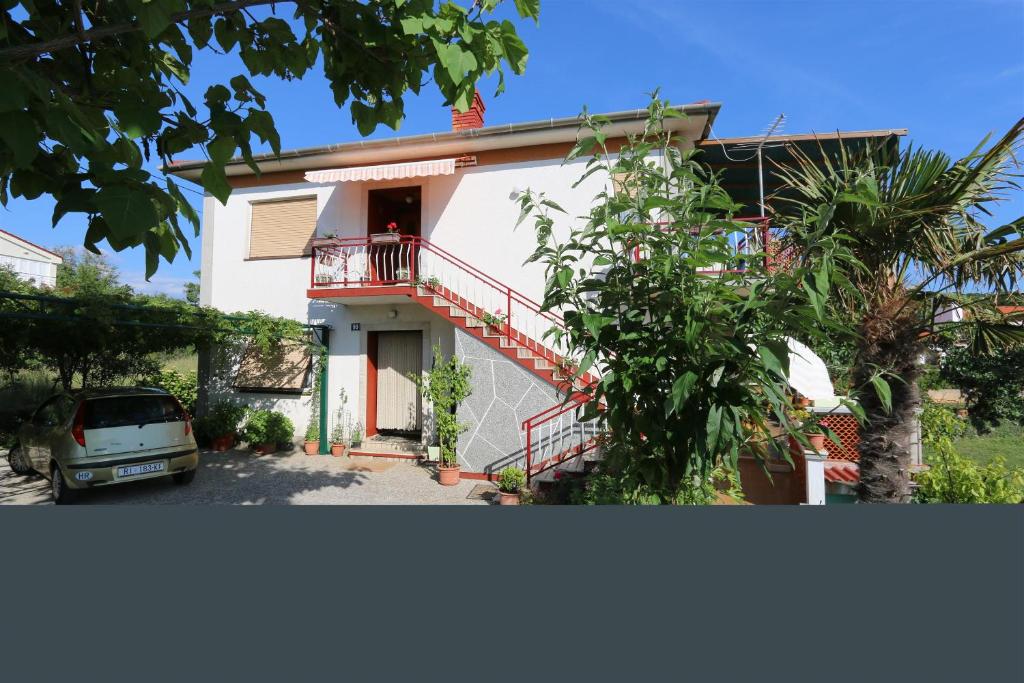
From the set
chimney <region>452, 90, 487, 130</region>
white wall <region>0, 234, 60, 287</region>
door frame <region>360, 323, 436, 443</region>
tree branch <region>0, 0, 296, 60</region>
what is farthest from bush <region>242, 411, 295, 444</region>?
white wall <region>0, 234, 60, 287</region>

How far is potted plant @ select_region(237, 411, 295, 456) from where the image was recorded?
35.9 feet

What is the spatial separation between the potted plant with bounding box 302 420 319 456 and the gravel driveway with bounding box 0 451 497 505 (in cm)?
57

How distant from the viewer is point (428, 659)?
26.6 inches

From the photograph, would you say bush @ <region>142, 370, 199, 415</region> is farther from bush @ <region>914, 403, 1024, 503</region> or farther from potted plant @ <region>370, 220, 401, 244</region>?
bush @ <region>914, 403, 1024, 503</region>

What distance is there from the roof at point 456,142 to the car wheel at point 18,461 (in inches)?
237

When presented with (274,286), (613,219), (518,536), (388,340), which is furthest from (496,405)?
(518,536)

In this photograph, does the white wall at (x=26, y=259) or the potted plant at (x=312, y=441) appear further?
the white wall at (x=26, y=259)

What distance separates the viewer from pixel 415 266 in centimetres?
1065

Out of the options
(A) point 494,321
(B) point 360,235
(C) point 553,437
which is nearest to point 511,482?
(C) point 553,437

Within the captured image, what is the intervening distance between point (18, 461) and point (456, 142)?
34.8 feet

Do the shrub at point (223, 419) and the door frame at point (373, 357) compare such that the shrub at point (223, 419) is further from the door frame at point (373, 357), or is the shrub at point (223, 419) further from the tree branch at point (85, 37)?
the tree branch at point (85, 37)

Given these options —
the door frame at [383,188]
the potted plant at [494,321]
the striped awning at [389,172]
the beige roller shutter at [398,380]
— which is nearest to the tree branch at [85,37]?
the potted plant at [494,321]

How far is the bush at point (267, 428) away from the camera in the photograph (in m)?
11.0

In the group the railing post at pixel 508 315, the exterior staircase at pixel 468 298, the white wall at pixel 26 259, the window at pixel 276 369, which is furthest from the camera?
the white wall at pixel 26 259
